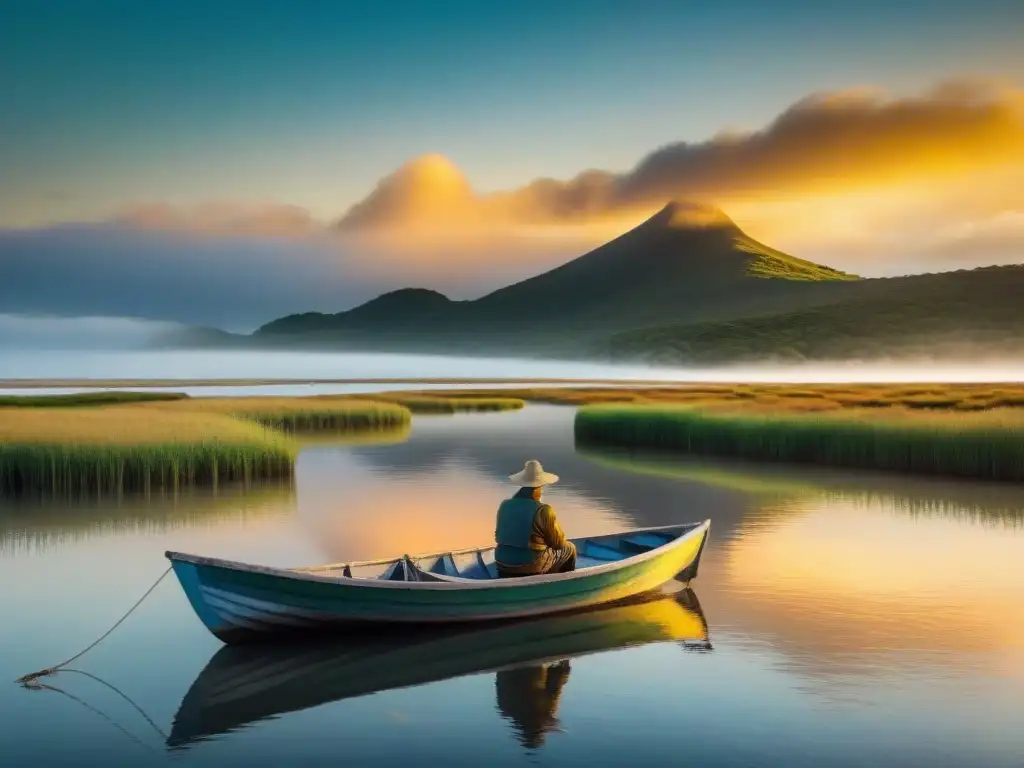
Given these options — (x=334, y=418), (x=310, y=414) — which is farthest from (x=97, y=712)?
(x=334, y=418)

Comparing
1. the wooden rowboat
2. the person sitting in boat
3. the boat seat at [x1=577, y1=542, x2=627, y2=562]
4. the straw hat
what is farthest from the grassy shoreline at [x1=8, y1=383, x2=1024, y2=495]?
the straw hat

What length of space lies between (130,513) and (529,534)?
549 inches

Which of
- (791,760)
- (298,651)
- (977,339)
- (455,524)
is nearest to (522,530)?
(298,651)

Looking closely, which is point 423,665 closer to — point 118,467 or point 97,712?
point 97,712

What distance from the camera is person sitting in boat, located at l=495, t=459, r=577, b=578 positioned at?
16.1 meters

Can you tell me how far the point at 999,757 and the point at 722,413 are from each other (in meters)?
38.5

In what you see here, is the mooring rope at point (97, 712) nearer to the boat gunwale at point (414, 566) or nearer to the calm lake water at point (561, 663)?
the calm lake water at point (561, 663)

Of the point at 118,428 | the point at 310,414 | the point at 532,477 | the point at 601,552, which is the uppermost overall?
the point at 532,477

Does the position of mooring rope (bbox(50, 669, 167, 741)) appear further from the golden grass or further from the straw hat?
the golden grass

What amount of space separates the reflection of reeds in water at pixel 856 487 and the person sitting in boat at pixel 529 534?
1425 cm

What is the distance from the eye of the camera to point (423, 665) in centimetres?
1432

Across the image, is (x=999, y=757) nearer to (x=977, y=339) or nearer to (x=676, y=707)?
(x=676, y=707)

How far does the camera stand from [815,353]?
188 metres

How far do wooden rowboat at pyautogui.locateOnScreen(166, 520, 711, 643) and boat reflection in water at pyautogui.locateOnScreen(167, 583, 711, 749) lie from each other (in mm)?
276
